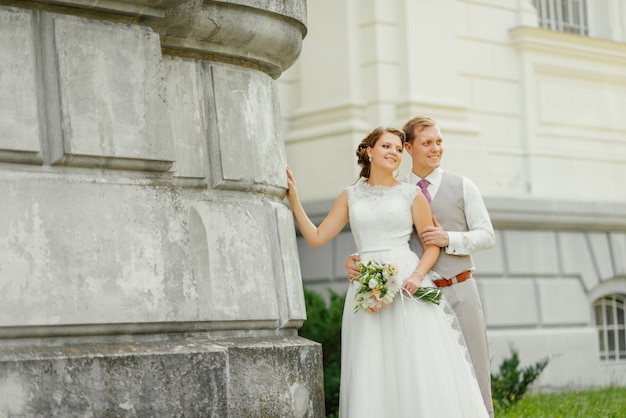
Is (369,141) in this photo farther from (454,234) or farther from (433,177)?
(454,234)

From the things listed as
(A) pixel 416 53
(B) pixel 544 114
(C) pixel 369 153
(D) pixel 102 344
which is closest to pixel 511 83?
(B) pixel 544 114

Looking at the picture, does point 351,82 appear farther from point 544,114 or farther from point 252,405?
point 252,405

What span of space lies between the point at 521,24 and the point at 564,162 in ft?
5.31

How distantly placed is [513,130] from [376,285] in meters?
7.85

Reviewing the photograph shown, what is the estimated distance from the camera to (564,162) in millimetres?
13867

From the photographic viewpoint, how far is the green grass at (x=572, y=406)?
8.81 metres

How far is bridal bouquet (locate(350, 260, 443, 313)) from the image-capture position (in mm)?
6004

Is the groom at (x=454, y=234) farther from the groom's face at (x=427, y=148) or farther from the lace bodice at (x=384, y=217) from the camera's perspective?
the lace bodice at (x=384, y=217)

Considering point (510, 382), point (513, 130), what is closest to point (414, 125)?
point (510, 382)

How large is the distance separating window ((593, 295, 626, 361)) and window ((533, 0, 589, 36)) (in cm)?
316

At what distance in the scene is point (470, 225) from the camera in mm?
6422

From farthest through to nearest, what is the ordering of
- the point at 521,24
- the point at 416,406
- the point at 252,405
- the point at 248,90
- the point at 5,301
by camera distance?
1. the point at 521,24
2. the point at 416,406
3. the point at 248,90
4. the point at 252,405
5. the point at 5,301

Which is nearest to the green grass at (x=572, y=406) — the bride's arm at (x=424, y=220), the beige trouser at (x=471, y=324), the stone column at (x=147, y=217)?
the beige trouser at (x=471, y=324)

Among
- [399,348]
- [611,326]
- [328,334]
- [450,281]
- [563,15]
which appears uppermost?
[563,15]
